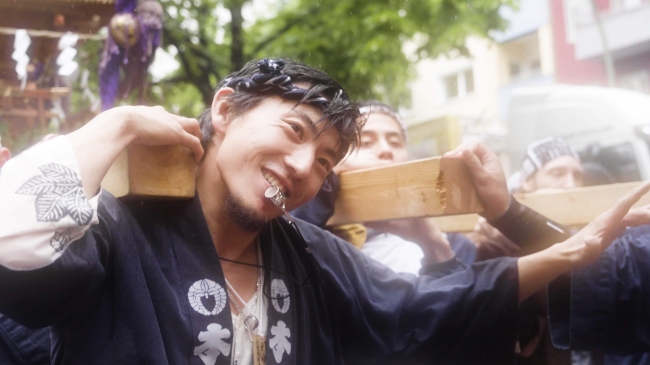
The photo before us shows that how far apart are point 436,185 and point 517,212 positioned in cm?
27

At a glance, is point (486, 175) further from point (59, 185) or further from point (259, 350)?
point (59, 185)

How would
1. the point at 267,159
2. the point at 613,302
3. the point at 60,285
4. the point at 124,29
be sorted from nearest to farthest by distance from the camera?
the point at 60,285 → the point at 267,159 → the point at 613,302 → the point at 124,29

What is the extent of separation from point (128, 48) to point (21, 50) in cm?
88

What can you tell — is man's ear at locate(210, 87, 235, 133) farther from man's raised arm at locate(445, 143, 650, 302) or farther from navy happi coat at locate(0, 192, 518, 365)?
man's raised arm at locate(445, 143, 650, 302)

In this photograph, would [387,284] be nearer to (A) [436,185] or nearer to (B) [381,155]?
(A) [436,185]

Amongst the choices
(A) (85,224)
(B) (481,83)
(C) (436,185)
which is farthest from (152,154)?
(B) (481,83)

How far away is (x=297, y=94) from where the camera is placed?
1730 millimetres

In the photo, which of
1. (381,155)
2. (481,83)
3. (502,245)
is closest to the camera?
(502,245)

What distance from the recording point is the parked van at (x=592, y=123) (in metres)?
4.85

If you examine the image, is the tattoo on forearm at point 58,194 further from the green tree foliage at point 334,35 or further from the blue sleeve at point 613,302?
the green tree foliage at point 334,35

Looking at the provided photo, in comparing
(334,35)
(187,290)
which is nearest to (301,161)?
(187,290)

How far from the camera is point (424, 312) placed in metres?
1.96

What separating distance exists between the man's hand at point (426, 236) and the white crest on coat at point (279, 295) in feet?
2.43

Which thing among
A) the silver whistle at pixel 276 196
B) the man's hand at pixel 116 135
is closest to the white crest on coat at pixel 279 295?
Answer: the silver whistle at pixel 276 196
